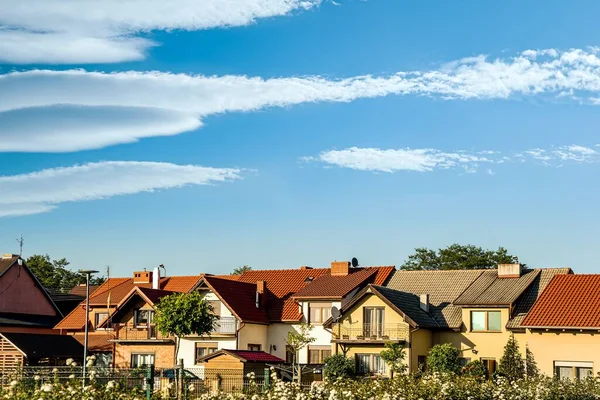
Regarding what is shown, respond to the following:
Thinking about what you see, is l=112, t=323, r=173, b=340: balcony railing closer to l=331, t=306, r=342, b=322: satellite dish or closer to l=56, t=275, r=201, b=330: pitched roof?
l=56, t=275, r=201, b=330: pitched roof

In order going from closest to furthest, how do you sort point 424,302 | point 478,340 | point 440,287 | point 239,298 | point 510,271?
point 478,340
point 424,302
point 510,271
point 440,287
point 239,298

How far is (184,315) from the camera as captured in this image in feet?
159

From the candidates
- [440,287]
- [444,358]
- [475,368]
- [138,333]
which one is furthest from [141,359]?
[475,368]

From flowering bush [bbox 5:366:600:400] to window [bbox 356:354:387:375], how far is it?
53.3 feet

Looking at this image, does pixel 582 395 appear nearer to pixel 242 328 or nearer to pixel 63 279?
pixel 242 328

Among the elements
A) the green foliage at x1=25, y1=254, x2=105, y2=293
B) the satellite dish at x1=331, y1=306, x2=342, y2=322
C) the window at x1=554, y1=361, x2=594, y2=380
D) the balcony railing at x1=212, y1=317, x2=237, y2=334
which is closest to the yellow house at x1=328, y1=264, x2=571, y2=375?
the satellite dish at x1=331, y1=306, x2=342, y2=322

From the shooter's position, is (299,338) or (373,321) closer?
(373,321)

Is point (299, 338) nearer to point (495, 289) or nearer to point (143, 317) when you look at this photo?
point (143, 317)

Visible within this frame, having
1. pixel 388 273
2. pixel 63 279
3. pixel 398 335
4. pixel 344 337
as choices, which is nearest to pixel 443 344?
pixel 398 335

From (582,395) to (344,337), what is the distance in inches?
746

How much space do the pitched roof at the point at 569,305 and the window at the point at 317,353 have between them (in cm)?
1305

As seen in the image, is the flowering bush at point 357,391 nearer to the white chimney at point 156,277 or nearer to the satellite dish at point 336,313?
the satellite dish at point 336,313

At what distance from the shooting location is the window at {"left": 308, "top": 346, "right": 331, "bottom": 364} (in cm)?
5147

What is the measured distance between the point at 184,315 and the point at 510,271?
1832 cm
